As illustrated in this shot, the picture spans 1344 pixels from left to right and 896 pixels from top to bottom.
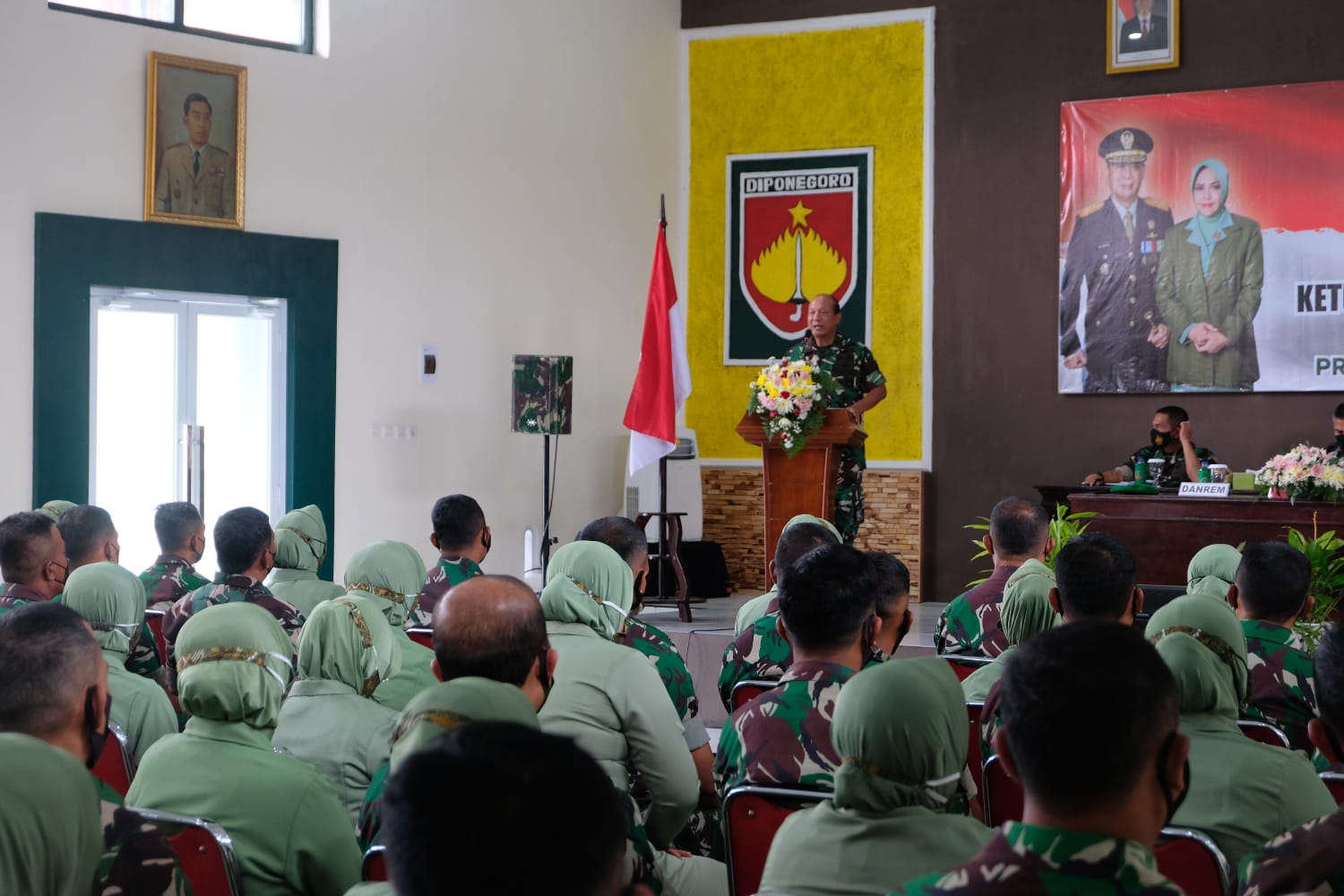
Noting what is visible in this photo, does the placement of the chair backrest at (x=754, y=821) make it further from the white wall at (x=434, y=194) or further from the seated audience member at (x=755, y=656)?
the white wall at (x=434, y=194)

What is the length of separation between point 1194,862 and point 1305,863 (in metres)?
0.53

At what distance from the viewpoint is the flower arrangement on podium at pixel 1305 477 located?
6980 mm

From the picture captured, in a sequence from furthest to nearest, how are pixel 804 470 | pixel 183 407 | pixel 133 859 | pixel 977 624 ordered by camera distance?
pixel 183 407 → pixel 804 470 → pixel 977 624 → pixel 133 859

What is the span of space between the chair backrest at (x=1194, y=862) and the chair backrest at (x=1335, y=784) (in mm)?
531

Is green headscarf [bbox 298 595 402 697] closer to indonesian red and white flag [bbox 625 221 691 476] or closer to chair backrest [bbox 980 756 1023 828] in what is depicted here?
chair backrest [bbox 980 756 1023 828]

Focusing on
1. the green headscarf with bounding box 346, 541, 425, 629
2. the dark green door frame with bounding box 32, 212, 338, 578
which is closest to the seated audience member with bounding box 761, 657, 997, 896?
the green headscarf with bounding box 346, 541, 425, 629

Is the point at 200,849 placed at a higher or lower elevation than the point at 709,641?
higher

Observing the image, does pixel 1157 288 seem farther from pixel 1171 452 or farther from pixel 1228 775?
pixel 1228 775

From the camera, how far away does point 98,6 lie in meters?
7.61

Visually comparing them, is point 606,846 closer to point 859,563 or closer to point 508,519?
point 859,563

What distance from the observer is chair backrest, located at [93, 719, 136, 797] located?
3.08 m

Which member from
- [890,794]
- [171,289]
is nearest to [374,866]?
[890,794]

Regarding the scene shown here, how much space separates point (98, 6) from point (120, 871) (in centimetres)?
706

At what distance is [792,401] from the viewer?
656 centimetres
